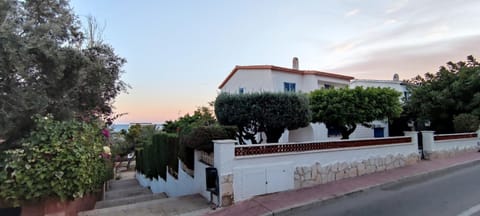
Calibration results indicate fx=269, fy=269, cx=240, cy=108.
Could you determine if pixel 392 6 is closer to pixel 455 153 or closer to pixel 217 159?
pixel 455 153

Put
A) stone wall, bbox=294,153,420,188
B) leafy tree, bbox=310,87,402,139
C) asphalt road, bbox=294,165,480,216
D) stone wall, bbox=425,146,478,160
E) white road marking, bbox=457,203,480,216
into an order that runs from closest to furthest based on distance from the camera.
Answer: white road marking, bbox=457,203,480,216
asphalt road, bbox=294,165,480,216
stone wall, bbox=294,153,420,188
leafy tree, bbox=310,87,402,139
stone wall, bbox=425,146,478,160

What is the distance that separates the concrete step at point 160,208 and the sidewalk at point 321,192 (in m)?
0.64

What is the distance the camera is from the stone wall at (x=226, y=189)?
6602 mm

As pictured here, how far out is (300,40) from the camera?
537 inches

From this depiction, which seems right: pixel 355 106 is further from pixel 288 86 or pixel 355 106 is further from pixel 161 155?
pixel 161 155

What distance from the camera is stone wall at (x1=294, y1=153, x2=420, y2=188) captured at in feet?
26.1

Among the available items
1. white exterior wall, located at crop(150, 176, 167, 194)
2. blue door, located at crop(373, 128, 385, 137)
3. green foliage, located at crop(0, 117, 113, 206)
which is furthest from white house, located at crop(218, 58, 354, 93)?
green foliage, located at crop(0, 117, 113, 206)

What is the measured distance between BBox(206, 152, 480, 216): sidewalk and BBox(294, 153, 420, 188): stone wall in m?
0.19

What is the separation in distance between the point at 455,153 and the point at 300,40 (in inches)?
396

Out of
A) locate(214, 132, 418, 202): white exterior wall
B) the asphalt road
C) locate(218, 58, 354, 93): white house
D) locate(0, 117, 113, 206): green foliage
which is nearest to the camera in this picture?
locate(0, 117, 113, 206): green foliage

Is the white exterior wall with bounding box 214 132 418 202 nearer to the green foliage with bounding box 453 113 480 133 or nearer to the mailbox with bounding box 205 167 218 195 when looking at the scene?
the mailbox with bounding box 205 167 218 195

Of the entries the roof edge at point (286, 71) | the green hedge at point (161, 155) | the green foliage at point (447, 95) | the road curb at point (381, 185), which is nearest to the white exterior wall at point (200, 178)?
the road curb at point (381, 185)

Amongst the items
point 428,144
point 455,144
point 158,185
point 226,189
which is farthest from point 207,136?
point 455,144

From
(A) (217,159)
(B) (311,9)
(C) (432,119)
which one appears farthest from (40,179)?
(C) (432,119)
